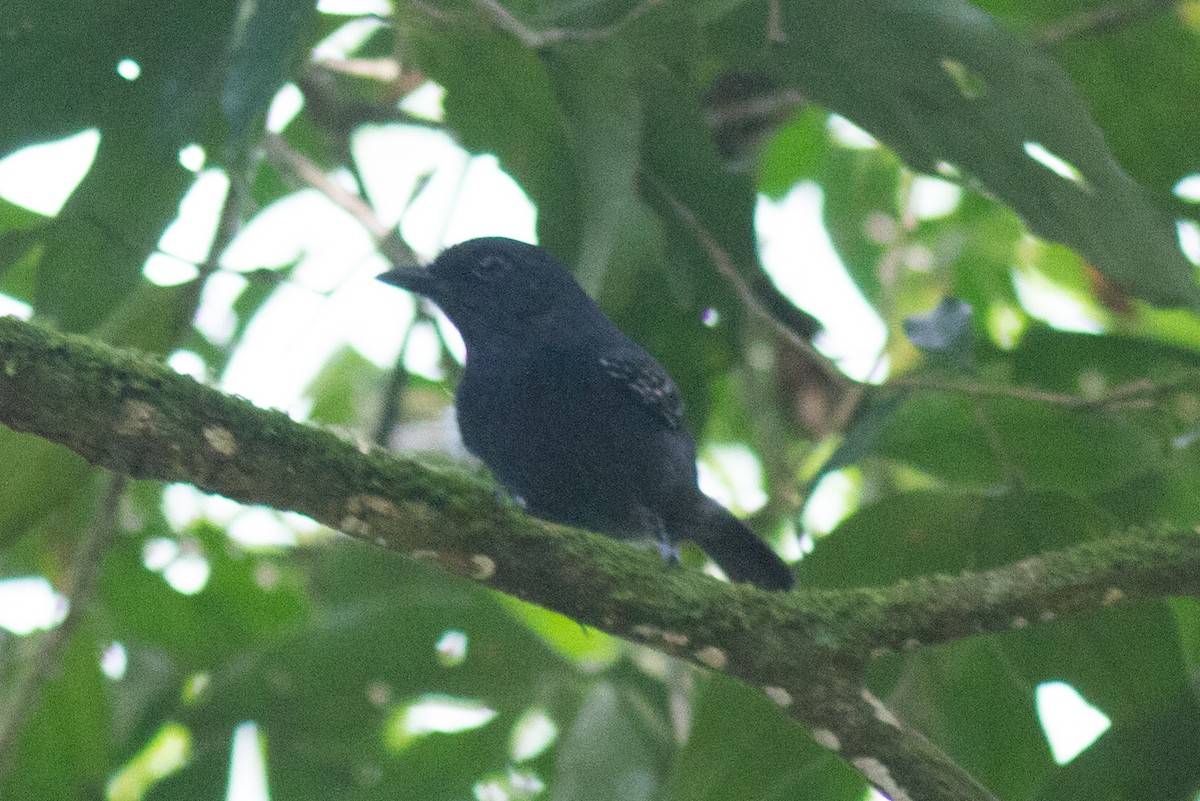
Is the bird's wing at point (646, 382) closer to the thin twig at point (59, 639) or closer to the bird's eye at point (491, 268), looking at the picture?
the bird's eye at point (491, 268)

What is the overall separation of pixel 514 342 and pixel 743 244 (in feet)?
2.46

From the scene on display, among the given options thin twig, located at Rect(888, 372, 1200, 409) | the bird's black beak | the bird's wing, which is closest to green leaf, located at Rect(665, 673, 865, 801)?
the bird's wing

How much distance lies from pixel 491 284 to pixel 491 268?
77mm

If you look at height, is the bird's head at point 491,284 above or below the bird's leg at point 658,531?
above

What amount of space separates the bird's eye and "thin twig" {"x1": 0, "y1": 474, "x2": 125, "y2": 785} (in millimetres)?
1213

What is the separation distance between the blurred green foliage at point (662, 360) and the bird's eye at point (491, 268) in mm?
378

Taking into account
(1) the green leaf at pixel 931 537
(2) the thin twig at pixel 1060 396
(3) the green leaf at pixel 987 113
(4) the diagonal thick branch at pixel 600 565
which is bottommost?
(1) the green leaf at pixel 931 537

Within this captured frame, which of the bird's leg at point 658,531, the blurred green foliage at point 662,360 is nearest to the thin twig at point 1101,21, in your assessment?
the blurred green foliage at point 662,360

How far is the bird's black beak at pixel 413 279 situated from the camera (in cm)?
418

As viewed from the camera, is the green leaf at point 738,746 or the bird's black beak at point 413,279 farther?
the bird's black beak at point 413,279

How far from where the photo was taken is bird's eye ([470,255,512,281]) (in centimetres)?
425

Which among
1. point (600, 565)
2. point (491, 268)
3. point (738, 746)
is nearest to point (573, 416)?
point (491, 268)

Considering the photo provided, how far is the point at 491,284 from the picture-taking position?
13.9 ft

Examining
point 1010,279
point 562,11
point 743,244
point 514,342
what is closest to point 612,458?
point 514,342
